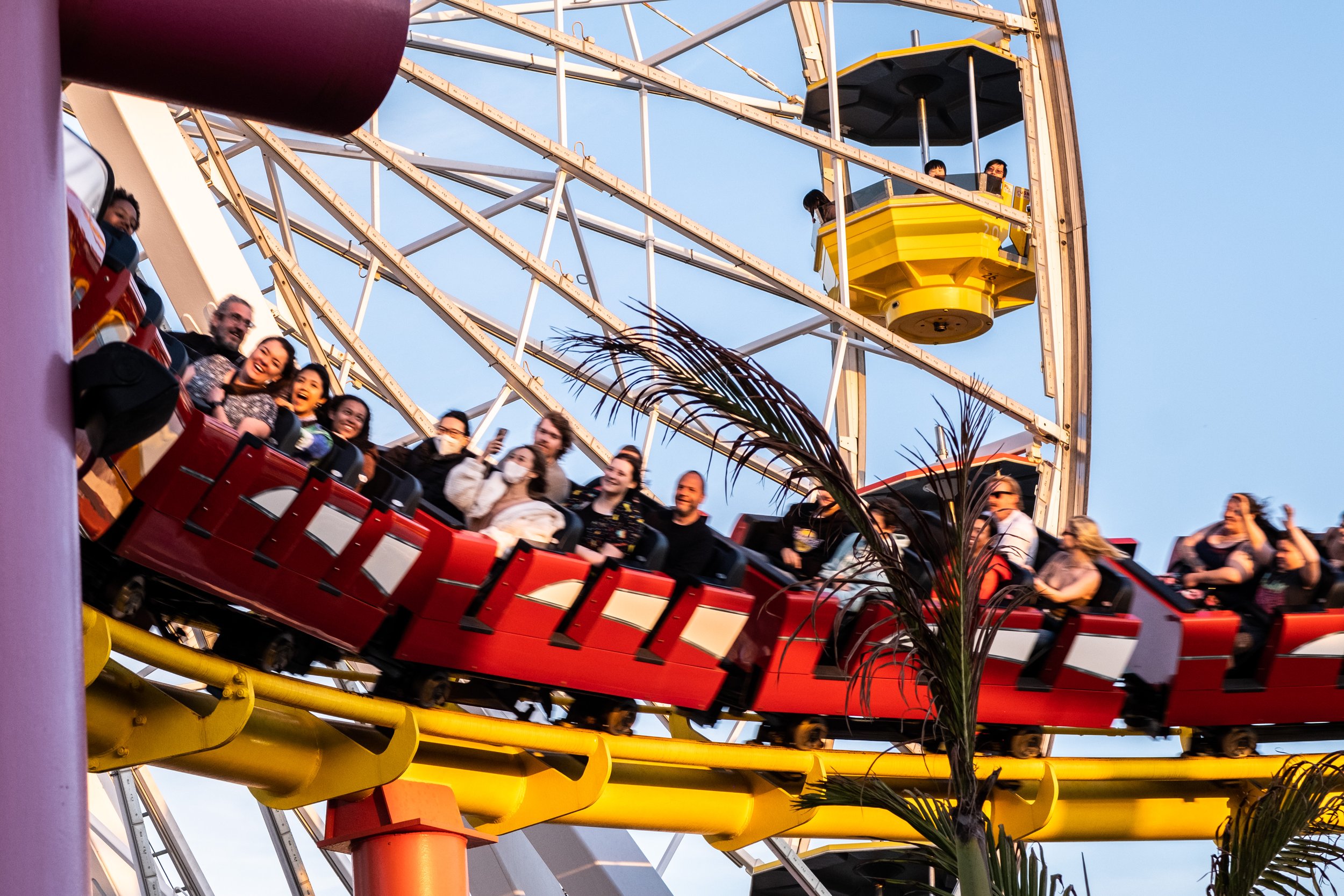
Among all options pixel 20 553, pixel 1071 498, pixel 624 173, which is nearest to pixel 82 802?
pixel 20 553

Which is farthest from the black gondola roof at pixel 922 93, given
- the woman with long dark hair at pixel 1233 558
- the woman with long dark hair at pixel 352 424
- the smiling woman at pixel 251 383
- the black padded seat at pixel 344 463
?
the smiling woman at pixel 251 383

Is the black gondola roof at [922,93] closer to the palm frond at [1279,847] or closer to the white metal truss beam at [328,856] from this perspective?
the white metal truss beam at [328,856]

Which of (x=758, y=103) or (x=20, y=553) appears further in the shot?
(x=758, y=103)

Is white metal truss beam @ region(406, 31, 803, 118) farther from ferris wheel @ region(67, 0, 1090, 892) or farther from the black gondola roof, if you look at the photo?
the black gondola roof

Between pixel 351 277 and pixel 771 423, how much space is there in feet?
46.5

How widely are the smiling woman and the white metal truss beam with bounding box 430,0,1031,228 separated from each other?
278 inches

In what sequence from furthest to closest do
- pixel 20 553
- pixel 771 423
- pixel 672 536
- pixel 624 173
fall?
pixel 624 173 → pixel 672 536 → pixel 771 423 → pixel 20 553

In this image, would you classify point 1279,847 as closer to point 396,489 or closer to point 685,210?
point 396,489

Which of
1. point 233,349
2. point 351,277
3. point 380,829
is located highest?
point 351,277

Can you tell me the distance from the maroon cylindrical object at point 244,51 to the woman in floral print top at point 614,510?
6286 millimetres

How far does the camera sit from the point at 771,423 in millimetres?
3873

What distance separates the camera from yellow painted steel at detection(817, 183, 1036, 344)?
17.9m

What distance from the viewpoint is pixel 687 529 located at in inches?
339

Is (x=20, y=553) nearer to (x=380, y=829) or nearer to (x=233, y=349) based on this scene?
(x=233, y=349)
